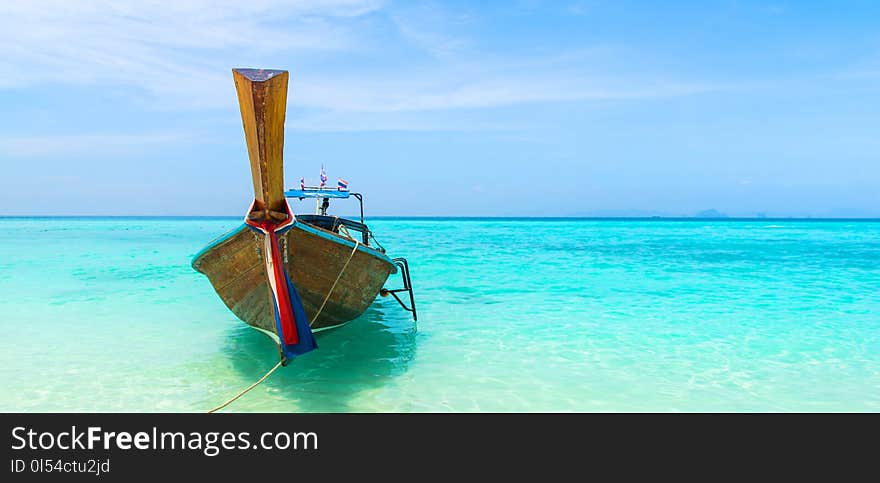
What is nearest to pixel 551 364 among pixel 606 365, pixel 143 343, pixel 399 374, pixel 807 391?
pixel 606 365

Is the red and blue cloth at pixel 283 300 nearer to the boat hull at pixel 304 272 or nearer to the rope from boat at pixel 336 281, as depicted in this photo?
the boat hull at pixel 304 272

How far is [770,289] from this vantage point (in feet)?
52.5

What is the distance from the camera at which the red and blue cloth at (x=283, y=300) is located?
6.11 m

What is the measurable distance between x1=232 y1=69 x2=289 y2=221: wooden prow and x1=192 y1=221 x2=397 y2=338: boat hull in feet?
3.24

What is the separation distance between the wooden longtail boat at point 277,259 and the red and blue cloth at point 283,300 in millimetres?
12

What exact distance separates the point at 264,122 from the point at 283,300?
7.10ft

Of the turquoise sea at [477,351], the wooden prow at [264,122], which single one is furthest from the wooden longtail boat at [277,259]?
the turquoise sea at [477,351]

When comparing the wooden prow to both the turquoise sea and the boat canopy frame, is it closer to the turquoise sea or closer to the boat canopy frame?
the turquoise sea

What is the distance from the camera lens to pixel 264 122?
5.32 metres

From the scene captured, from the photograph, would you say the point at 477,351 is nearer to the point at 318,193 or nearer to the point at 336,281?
the point at 336,281

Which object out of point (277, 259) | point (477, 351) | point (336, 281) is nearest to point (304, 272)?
point (336, 281)
